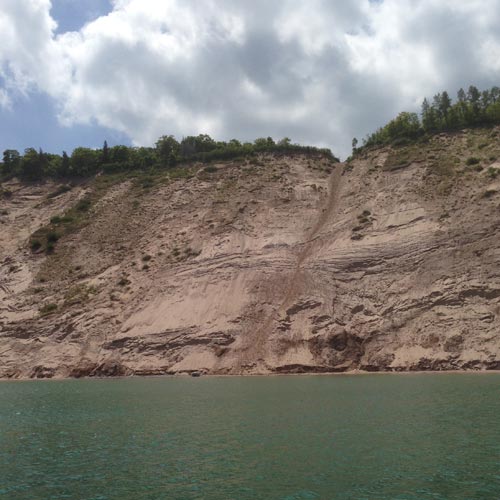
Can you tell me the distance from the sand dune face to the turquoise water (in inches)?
431

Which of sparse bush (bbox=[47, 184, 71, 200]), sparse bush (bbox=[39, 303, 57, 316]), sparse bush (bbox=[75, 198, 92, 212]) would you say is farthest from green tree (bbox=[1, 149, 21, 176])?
sparse bush (bbox=[39, 303, 57, 316])

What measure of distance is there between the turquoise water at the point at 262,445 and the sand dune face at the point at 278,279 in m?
10.9

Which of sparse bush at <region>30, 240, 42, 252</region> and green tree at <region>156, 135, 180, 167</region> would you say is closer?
sparse bush at <region>30, 240, 42, 252</region>

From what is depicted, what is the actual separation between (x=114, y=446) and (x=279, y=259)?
30028 millimetres

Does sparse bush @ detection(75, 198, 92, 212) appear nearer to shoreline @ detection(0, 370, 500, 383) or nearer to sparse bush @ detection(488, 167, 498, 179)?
shoreline @ detection(0, 370, 500, 383)

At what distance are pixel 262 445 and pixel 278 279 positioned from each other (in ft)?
91.8

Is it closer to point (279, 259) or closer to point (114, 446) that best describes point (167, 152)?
point (279, 259)

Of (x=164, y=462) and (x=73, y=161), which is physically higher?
(x=73, y=161)

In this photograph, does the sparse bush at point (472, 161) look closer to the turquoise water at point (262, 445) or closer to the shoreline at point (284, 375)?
the shoreline at point (284, 375)

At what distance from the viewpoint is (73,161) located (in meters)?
70.3

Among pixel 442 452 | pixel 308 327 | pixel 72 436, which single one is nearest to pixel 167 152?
pixel 308 327

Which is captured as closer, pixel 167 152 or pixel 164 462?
pixel 164 462

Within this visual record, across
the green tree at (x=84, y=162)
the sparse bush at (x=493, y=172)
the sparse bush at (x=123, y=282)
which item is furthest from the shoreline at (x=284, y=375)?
the green tree at (x=84, y=162)

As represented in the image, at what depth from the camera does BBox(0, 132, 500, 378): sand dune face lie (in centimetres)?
3550
